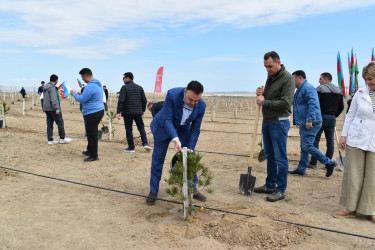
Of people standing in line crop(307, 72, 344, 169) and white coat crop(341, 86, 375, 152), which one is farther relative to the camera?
people standing in line crop(307, 72, 344, 169)

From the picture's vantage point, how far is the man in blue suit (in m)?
3.56

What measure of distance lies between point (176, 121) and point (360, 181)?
233 centimetres

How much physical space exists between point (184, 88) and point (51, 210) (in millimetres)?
2288

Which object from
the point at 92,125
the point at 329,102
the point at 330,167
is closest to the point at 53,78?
the point at 92,125

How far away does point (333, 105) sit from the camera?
5992 millimetres

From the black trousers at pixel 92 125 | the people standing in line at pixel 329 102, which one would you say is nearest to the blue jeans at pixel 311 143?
the people standing in line at pixel 329 102

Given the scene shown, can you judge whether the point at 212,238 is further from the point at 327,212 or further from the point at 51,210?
the point at 51,210

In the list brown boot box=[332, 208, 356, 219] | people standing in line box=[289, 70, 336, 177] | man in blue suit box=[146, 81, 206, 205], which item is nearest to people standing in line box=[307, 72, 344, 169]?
people standing in line box=[289, 70, 336, 177]

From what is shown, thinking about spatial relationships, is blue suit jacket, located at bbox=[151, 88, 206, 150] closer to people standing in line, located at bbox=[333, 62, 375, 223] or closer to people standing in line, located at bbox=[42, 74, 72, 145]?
people standing in line, located at bbox=[333, 62, 375, 223]

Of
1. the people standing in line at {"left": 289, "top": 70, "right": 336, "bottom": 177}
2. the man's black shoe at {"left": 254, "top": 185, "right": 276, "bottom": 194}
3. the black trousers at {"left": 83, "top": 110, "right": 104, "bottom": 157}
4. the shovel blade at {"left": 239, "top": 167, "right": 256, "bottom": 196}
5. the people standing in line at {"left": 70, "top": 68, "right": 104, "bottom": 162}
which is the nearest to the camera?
the shovel blade at {"left": 239, "top": 167, "right": 256, "bottom": 196}

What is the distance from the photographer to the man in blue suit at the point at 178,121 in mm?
3560

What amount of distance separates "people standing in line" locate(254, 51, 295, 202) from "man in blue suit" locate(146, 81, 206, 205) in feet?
3.27

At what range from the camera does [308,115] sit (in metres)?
5.20

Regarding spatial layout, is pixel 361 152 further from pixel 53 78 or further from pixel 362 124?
pixel 53 78
